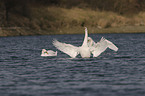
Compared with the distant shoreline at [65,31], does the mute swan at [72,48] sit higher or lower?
lower

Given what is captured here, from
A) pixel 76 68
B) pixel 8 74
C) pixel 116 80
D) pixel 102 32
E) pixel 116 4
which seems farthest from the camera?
pixel 116 4

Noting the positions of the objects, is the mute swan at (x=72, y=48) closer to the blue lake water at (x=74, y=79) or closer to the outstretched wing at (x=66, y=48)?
the outstretched wing at (x=66, y=48)

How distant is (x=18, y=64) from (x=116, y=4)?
143 metres

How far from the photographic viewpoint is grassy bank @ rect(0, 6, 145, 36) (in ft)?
461

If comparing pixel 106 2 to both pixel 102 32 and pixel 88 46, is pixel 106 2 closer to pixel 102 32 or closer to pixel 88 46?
pixel 102 32

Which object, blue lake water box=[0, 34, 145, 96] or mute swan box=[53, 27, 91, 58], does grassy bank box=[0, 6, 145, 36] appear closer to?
mute swan box=[53, 27, 91, 58]

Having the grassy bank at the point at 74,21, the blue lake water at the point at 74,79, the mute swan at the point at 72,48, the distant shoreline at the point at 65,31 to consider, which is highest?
the grassy bank at the point at 74,21

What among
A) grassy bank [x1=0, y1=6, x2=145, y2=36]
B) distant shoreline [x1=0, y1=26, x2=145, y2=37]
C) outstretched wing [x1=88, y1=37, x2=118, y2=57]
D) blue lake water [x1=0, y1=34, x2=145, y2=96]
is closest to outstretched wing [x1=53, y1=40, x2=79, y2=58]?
blue lake water [x1=0, y1=34, x2=145, y2=96]

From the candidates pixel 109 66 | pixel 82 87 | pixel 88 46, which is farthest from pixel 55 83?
pixel 88 46

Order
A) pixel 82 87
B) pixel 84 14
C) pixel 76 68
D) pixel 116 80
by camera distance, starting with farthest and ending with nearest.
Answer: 1. pixel 84 14
2. pixel 76 68
3. pixel 116 80
4. pixel 82 87

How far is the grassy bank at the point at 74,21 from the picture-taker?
140m

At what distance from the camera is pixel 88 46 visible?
3384 cm

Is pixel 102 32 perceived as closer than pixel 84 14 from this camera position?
Yes

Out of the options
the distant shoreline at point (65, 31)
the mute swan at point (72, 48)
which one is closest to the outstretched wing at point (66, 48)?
the mute swan at point (72, 48)
